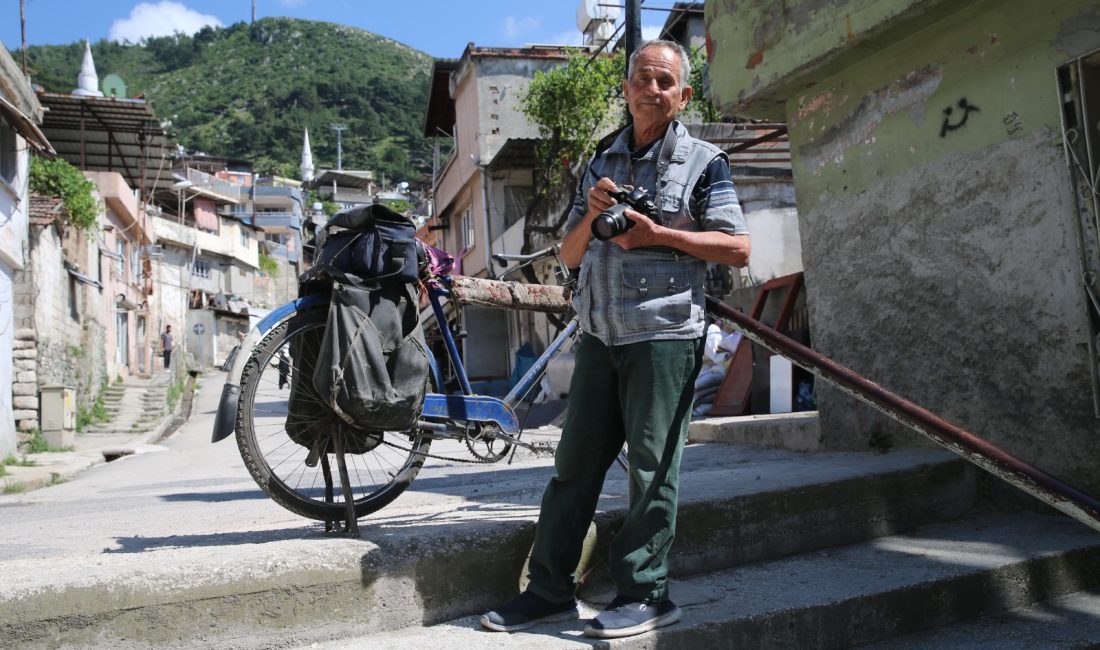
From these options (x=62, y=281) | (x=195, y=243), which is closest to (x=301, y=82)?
(x=195, y=243)

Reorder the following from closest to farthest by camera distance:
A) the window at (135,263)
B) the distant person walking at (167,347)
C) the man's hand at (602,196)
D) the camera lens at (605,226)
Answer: the camera lens at (605,226), the man's hand at (602,196), the window at (135,263), the distant person walking at (167,347)

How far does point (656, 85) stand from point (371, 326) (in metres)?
1.22

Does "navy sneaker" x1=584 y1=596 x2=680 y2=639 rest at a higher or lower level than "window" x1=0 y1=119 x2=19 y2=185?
lower

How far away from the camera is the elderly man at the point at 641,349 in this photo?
2.49 metres

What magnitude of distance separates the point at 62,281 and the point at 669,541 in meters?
20.8

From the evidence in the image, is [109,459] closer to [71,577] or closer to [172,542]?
[172,542]

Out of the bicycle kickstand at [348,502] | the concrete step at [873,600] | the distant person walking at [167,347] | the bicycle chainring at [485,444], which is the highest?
the distant person walking at [167,347]

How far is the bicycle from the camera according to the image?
10.2 feet

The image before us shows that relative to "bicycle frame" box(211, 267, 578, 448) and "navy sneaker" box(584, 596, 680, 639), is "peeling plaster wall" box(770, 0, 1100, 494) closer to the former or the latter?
"bicycle frame" box(211, 267, 578, 448)

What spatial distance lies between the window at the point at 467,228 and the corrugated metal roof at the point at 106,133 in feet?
30.2

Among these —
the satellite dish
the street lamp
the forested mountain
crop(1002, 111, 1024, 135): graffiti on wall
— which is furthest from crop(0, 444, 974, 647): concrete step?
the forested mountain

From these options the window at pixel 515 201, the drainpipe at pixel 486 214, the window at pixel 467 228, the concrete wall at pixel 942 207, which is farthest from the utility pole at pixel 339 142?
the concrete wall at pixel 942 207

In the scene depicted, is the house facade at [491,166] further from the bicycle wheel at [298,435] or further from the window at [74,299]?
the bicycle wheel at [298,435]

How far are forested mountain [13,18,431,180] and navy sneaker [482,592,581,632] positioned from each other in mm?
88639
